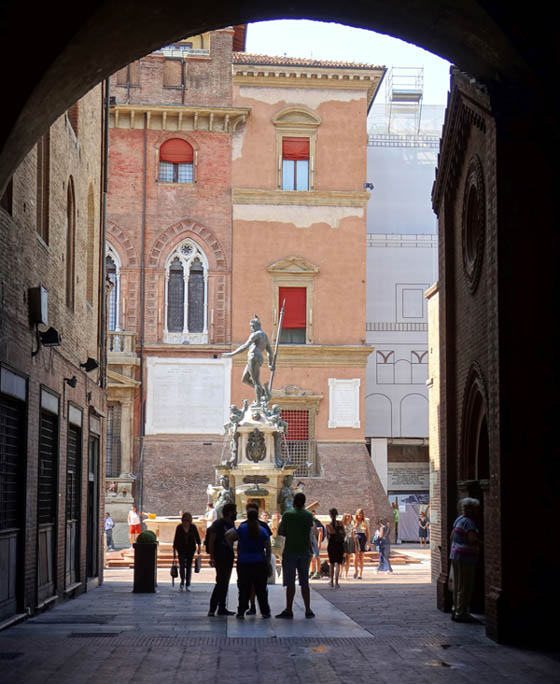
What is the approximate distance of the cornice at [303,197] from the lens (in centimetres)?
4353

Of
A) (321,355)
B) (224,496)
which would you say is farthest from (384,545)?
(321,355)

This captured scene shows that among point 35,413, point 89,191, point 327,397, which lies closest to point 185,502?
point 327,397

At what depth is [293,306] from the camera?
142 ft

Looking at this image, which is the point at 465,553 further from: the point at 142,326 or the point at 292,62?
the point at 292,62

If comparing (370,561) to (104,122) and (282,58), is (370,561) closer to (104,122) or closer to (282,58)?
(104,122)

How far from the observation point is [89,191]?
73.3 feet

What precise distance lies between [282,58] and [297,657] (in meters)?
36.6

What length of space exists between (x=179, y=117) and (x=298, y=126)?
4521 millimetres

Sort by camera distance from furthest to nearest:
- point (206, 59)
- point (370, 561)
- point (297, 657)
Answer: point (206, 59), point (370, 561), point (297, 657)

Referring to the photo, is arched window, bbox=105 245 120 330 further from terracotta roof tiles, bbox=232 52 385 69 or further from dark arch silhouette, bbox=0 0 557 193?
dark arch silhouette, bbox=0 0 557 193

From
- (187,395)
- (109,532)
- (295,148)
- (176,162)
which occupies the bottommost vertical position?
(109,532)

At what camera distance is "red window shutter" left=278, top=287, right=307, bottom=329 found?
4331 cm

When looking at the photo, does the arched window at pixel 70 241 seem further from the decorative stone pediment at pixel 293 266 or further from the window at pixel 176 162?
the window at pixel 176 162

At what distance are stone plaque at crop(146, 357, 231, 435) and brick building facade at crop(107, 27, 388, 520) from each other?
5cm
